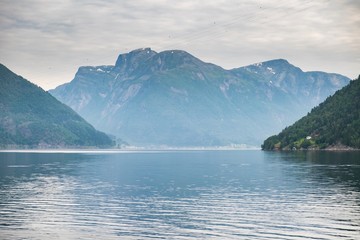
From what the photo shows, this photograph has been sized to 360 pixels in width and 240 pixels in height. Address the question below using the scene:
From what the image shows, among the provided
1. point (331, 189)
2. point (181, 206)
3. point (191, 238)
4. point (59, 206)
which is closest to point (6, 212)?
point (59, 206)

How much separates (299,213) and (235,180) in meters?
61.9

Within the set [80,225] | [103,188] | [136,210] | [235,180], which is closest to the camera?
[80,225]

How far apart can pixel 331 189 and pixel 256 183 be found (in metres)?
23.6

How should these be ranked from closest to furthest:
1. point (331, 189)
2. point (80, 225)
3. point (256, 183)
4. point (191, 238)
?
1. point (191, 238)
2. point (80, 225)
3. point (331, 189)
4. point (256, 183)

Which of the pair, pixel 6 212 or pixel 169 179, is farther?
pixel 169 179

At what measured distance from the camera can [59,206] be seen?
91.1m

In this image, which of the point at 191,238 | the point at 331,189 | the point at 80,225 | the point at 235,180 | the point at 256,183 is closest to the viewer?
the point at 191,238

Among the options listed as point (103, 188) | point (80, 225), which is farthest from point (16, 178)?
point (80, 225)

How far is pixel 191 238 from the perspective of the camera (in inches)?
2515

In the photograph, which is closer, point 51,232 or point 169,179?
point 51,232

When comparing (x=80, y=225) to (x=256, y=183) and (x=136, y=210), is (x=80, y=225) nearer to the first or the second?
(x=136, y=210)

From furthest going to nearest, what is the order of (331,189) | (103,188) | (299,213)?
(103,188)
(331,189)
(299,213)

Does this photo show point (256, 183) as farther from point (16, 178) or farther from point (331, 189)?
point (16, 178)

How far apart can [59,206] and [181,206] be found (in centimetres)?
2012
